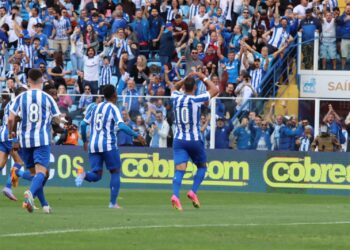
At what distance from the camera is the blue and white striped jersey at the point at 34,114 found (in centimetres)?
1727

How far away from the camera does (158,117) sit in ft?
95.0

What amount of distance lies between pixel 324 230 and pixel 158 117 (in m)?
13.9

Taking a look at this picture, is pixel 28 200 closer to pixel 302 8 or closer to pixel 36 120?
pixel 36 120

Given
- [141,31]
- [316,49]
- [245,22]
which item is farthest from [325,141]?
[141,31]

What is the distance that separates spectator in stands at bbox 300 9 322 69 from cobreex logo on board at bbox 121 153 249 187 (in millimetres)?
5183

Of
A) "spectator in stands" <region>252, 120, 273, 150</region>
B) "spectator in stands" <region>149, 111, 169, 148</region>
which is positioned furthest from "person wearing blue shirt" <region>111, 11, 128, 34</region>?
"spectator in stands" <region>252, 120, 273, 150</region>

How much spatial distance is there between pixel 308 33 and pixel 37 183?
1619 centimetres

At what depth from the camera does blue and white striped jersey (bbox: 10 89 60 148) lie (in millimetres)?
17266

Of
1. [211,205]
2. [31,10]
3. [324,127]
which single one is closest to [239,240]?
[211,205]

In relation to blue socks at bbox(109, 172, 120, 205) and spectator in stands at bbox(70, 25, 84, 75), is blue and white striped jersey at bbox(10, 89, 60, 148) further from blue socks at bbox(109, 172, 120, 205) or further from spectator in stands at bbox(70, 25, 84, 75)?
spectator in stands at bbox(70, 25, 84, 75)

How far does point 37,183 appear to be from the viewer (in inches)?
674

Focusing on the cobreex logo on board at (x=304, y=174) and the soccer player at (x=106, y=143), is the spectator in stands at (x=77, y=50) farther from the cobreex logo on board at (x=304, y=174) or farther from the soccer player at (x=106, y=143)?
the soccer player at (x=106, y=143)

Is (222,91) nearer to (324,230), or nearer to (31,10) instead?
(31,10)

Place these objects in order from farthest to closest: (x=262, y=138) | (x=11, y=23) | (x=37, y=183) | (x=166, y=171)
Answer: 1. (x=11, y=23)
2. (x=166, y=171)
3. (x=262, y=138)
4. (x=37, y=183)
